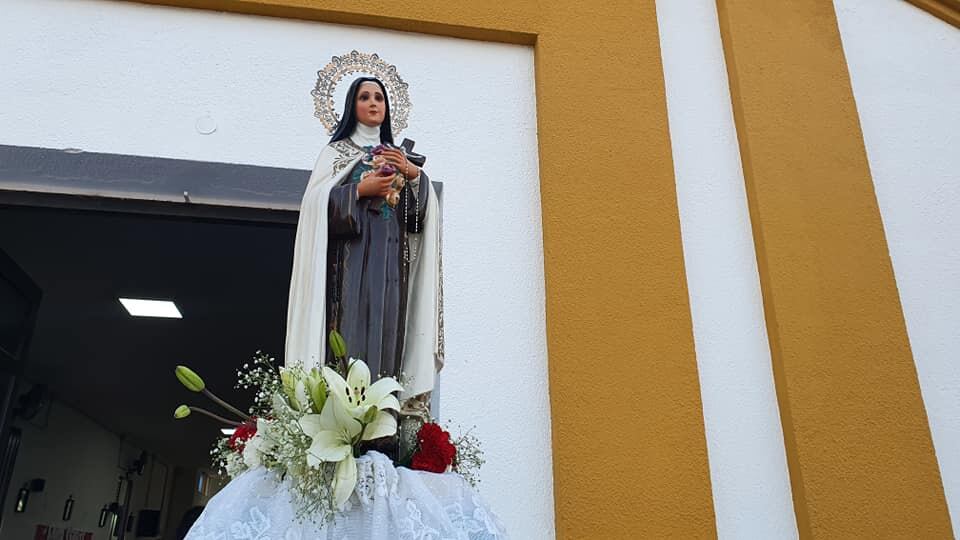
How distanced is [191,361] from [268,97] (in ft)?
18.3

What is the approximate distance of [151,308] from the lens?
7281 mm

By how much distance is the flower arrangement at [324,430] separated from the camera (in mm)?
1895

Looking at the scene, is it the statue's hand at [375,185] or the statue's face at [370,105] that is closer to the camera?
the statue's hand at [375,185]

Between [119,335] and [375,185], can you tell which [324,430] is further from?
[119,335]

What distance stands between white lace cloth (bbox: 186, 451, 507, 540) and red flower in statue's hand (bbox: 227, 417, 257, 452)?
13cm

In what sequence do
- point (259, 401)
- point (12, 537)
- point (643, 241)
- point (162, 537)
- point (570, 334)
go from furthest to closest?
point (162, 537) → point (12, 537) → point (643, 241) → point (570, 334) → point (259, 401)

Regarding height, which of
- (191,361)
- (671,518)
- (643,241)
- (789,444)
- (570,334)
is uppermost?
(191,361)

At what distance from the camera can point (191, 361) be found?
8883 mm

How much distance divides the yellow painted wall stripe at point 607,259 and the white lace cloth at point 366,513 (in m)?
1.61

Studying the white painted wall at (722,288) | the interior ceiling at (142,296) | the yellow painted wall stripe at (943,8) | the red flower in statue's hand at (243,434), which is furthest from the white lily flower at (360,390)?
the yellow painted wall stripe at (943,8)

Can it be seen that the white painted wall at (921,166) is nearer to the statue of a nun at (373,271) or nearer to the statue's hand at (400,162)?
the statue of a nun at (373,271)

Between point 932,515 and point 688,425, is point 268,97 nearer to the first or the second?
point 688,425

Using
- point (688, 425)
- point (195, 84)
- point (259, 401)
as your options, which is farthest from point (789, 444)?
point (195, 84)

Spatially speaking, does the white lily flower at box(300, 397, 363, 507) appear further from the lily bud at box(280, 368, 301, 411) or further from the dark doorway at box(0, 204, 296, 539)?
the dark doorway at box(0, 204, 296, 539)
